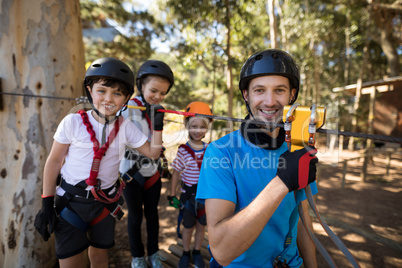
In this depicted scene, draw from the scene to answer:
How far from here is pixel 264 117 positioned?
153cm

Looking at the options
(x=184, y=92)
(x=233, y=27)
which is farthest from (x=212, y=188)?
(x=184, y=92)

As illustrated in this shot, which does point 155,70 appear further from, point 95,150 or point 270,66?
point 270,66

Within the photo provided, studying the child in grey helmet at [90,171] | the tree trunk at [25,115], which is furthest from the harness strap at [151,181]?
the tree trunk at [25,115]

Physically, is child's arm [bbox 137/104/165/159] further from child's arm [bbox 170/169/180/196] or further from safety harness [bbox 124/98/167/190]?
child's arm [bbox 170/169/180/196]

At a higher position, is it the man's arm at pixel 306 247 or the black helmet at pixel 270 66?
the black helmet at pixel 270 66

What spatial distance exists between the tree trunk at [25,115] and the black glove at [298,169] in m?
2.68

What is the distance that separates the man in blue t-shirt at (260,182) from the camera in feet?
3.39

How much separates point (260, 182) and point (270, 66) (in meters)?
0.81

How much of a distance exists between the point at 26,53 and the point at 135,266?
2828 mm

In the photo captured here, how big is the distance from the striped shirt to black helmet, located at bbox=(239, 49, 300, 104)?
1534mm

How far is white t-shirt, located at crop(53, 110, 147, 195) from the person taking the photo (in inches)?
74.1

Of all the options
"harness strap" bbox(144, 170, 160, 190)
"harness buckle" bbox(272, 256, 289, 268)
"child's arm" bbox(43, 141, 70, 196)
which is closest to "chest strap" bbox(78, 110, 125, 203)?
"child's arm" bbox(43, 141, 70, 196)

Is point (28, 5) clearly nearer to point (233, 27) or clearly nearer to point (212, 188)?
point (212, 188)

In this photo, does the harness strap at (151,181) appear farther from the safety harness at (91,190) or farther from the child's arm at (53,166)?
A: the child's arm at (53,166)
